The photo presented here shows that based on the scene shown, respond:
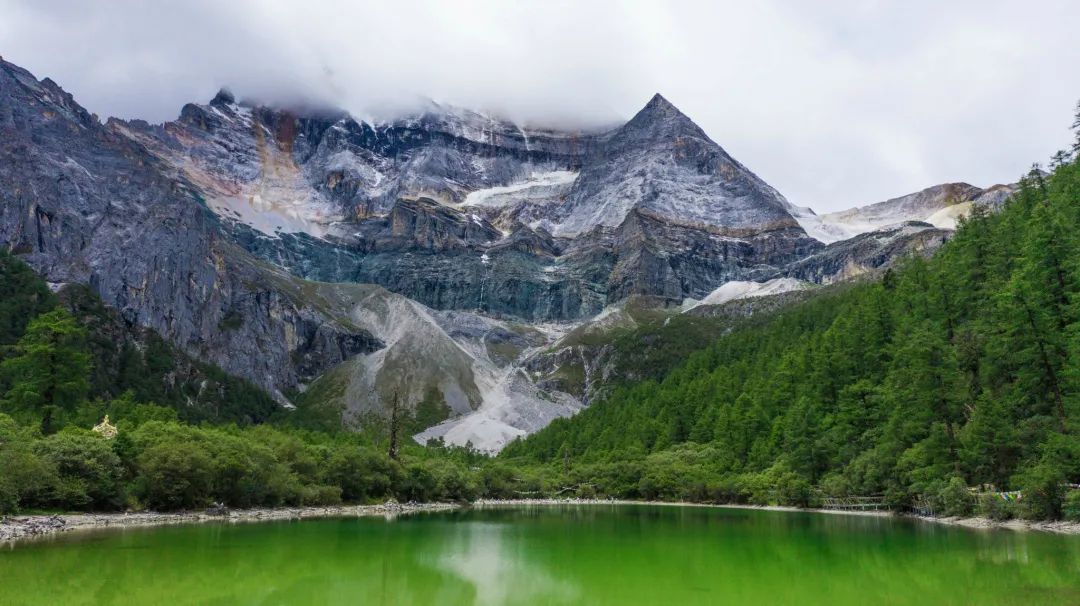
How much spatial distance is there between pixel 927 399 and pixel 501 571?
31.8m

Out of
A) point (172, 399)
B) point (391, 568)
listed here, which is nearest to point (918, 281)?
point (391, 568)

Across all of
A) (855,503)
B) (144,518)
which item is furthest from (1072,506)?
(144,518)

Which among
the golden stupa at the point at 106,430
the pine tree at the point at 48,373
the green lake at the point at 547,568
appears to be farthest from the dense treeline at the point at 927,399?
the pine tree at the point at 48,373

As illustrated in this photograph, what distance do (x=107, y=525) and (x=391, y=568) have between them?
846 inches

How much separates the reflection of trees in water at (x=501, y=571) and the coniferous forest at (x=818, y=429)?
68.2 feet

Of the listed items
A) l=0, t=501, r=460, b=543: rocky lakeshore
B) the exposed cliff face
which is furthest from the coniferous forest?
the exposed cliff face

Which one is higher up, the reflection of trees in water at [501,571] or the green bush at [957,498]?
the green bush at [957,498]

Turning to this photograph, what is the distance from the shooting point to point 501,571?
25.1 metres

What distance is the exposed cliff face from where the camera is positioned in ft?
490

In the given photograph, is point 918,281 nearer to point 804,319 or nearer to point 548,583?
point 804,319

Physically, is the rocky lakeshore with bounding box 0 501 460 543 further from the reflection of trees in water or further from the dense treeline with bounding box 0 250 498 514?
the reflection of trees in water

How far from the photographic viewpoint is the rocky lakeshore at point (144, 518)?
33594 millimetres

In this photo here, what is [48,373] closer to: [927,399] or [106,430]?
[106,430]

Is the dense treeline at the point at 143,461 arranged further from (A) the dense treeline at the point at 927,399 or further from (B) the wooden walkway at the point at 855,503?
(B) the wooden walkway at the point at 855,503
